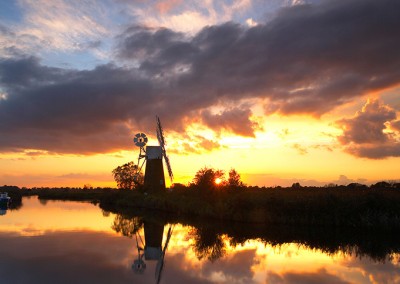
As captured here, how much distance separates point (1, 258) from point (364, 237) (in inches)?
704

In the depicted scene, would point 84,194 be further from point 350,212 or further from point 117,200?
point 350,212

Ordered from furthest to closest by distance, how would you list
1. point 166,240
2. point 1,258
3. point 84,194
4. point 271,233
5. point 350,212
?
point 84,194, point 350,212, point 271,233, point 166,240, point 1,258

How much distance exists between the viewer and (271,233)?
23000 mm

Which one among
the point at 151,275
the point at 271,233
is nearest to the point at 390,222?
the point at 271,233

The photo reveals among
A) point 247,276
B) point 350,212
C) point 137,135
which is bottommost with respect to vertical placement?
point 247,276

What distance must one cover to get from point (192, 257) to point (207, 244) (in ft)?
10.4

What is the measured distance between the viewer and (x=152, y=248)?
1867 cm

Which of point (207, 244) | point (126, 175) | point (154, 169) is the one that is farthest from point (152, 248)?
point (126, 175)

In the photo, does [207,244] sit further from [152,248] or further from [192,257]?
[192,257]

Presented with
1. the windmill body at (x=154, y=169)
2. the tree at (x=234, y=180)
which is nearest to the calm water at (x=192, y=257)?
the tree at (x=234, y=180)

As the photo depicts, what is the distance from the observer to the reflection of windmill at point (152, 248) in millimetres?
14459

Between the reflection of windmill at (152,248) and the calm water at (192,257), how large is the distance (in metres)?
0.03

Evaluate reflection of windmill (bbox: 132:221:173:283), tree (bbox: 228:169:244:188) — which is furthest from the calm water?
tree (bbox: 228:169:244:188)

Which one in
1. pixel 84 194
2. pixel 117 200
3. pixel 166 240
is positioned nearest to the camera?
pixel 166 240
